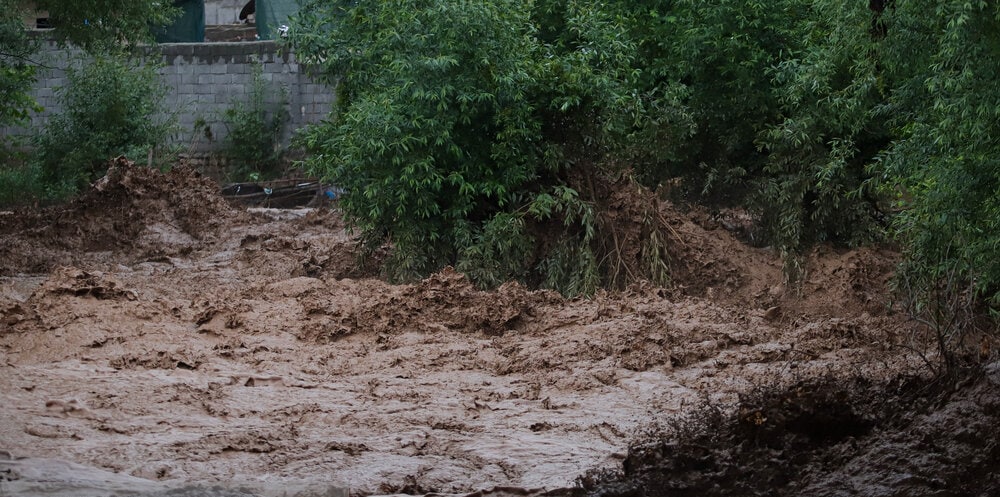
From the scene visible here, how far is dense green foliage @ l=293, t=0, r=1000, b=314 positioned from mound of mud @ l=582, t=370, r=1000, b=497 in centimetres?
250

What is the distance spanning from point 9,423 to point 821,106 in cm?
962

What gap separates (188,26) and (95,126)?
7310mm

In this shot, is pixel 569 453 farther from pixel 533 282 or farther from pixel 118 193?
pixel 118 193

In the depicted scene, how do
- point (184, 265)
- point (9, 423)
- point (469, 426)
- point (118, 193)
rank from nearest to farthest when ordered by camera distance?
point (9, 423), point (469, 426), point (184, 265), point (118, 193)

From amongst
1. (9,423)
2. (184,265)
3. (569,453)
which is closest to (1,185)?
(184,265)

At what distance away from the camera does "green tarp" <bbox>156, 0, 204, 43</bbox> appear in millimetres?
26609

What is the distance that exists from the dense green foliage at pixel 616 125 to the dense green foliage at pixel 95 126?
24.3 feet

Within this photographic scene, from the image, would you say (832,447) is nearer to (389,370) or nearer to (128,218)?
(389,370)

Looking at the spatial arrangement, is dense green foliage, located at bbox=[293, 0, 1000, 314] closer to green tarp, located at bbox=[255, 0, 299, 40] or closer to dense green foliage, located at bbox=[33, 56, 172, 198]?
dense green foliage, located at bbox=[33, 56, 172, 198]

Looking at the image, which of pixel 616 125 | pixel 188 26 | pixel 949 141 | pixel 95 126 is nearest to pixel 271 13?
pixel 188 26

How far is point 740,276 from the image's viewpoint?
13375 mm

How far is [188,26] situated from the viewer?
88.1 ft

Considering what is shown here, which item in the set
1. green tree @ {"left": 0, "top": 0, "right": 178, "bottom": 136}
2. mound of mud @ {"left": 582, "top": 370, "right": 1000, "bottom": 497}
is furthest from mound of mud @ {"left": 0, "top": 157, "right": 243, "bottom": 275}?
mound of mud @ {"left": 582, "top": 370, "right": 1000, "bottom": 497}

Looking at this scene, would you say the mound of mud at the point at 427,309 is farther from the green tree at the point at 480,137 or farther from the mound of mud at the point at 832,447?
the mound of mud at the point at 832,447
